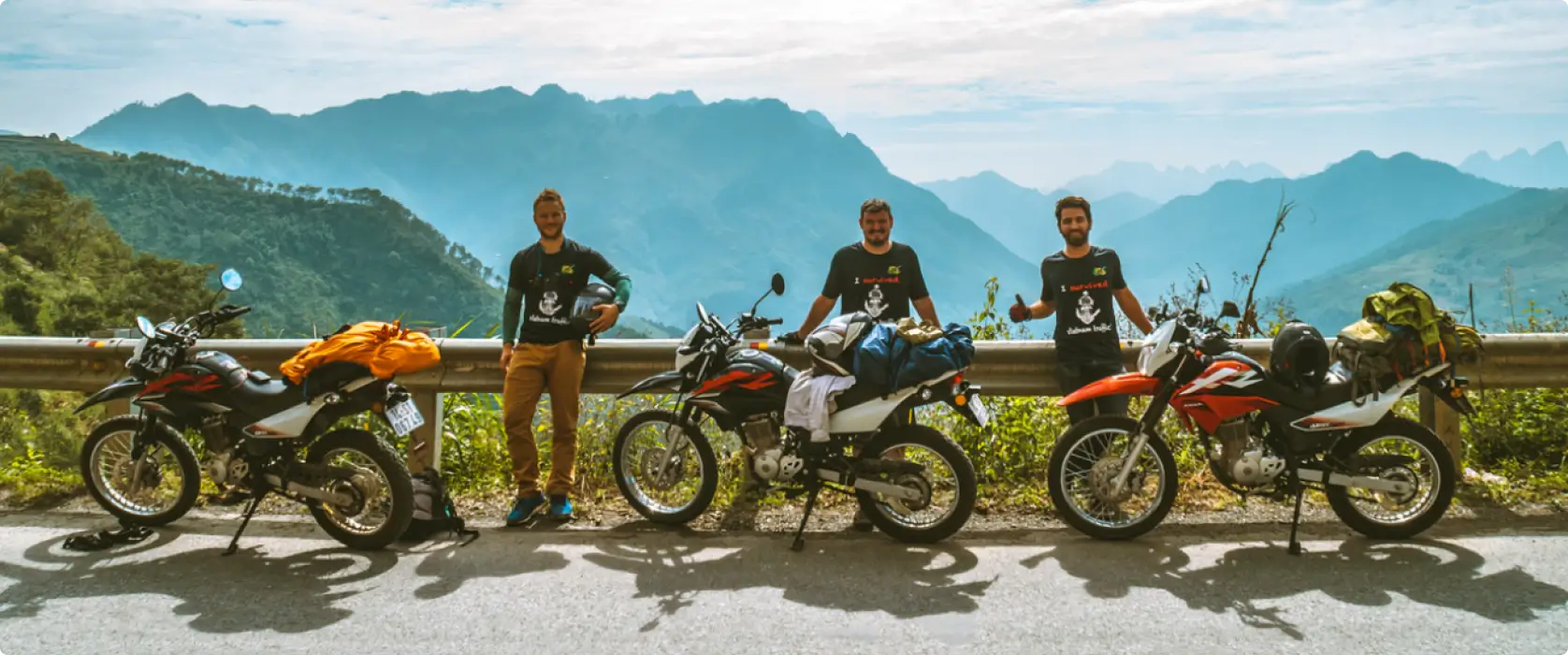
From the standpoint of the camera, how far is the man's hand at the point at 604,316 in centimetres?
643

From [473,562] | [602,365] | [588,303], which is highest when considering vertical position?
[588,303]

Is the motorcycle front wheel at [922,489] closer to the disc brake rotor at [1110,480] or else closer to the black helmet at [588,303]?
the disc brake rotor at [1110,480]

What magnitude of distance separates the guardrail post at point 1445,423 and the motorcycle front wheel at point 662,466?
4.10m

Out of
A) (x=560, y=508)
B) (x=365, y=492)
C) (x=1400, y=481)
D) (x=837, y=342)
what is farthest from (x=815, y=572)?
(x=1400, y=481)

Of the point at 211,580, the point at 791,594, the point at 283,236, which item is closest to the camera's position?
the point at 791,594

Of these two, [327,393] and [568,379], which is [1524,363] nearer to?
[568,379]

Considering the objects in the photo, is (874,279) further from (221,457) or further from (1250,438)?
(221,457)

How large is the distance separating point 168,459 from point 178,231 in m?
160

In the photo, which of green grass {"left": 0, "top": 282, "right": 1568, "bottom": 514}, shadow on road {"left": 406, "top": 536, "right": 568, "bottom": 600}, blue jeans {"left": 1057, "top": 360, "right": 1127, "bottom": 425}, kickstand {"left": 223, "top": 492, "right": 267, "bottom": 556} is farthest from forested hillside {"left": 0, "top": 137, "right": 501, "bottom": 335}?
blue jeans {"left": 1057, "top": 360, "right": 1127, "bottom": 425}

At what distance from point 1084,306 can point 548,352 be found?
121 inches

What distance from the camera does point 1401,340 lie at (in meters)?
5.69

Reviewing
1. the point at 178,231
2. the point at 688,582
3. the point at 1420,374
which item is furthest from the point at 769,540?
the point at 178,231

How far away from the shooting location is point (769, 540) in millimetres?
5867

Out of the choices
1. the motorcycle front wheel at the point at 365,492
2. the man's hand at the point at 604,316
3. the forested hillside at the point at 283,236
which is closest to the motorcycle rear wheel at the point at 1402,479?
the man's hand at the point at 604,316
